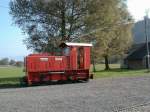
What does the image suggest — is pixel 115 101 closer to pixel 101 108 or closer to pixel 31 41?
pixel 101 108

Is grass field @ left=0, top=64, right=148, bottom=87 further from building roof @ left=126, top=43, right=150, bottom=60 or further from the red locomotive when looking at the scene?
building roof @ left=126, top=43, right=150, bottom=60

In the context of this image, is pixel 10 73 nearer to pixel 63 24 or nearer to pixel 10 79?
pixel 63 24

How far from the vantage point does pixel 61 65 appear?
1318 inches

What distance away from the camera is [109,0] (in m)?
43.2

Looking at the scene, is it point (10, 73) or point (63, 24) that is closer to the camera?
point (63, 24)

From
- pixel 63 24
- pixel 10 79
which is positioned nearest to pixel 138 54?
pixel 63 24

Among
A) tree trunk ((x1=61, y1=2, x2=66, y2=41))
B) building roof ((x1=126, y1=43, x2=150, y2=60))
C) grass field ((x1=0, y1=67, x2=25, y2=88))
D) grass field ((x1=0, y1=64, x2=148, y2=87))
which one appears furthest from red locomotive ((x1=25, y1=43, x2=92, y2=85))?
building roof ((x1=126, y1=43, x2=150, y2=60))

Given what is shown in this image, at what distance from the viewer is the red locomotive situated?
31859 millimetres

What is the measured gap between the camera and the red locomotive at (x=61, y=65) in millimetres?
31859

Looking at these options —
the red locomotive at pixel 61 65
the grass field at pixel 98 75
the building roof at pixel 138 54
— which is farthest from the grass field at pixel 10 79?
the building roof at pixel 138 54

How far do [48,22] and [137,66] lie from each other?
35927 millimetres

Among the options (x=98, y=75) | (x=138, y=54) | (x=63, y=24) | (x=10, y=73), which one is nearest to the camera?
→ (x=63, y=24)

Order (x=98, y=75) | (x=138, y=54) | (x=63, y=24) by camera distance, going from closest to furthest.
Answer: (x=63, y=24) → (x=98, y=75) → (x=138, y=54)

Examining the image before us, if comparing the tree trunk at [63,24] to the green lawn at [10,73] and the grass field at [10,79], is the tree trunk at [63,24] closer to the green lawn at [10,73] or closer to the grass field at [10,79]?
the grass field at [10,79]
